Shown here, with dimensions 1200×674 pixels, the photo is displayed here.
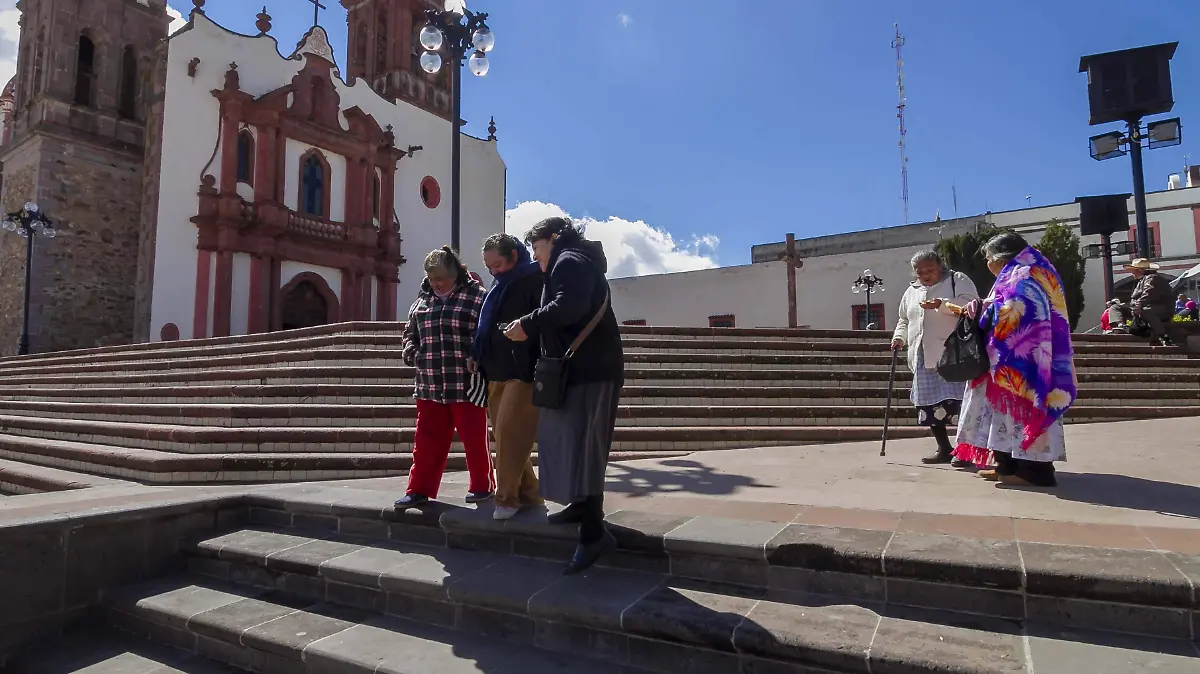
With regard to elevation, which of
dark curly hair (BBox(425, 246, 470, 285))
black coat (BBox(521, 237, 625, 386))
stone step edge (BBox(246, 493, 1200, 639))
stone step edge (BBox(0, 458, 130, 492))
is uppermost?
dark curly hair (BBox(425, 246, 470, 285))

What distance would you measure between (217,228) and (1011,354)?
1947cm

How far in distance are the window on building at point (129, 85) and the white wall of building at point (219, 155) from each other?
515 centimetres

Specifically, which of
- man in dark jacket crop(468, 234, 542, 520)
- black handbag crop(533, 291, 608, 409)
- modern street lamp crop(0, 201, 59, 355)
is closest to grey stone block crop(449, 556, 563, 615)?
man in dark jacket crop(468, 234, 542, 520)

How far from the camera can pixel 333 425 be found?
6301 millimetres

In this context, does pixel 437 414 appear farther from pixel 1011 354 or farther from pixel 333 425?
pixel 1011 354

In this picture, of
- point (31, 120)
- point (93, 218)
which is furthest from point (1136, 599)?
point (31, 120)

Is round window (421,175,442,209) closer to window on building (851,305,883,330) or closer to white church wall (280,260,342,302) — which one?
white church wall (280,260,342,302)

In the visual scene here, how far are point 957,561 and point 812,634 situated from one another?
613 millimetres

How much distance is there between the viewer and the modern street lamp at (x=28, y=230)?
58.0 feet

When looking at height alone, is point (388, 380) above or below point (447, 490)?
above

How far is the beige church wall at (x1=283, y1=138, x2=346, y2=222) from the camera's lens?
2016cm

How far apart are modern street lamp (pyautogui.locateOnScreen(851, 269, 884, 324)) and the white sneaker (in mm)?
22273

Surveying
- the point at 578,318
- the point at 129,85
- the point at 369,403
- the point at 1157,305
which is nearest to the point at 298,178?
the point at 129,85

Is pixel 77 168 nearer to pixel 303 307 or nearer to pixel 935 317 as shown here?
pixel 303 307
